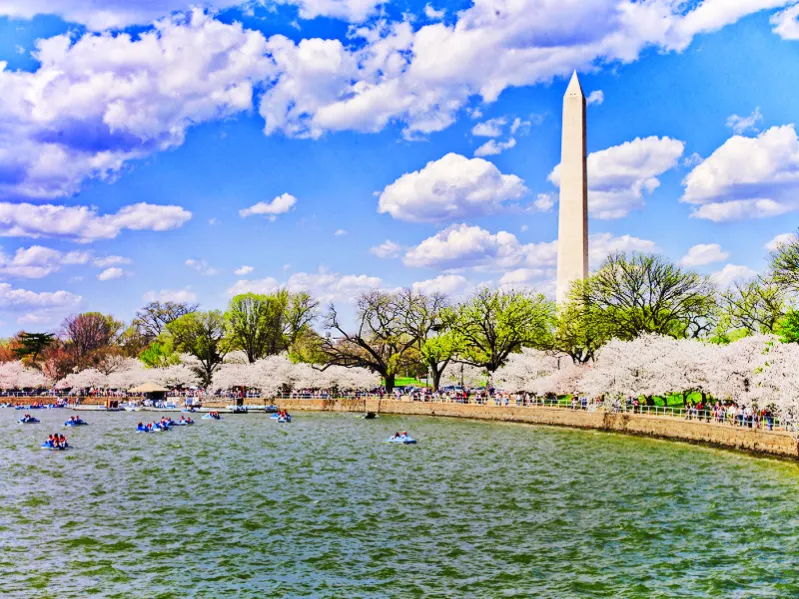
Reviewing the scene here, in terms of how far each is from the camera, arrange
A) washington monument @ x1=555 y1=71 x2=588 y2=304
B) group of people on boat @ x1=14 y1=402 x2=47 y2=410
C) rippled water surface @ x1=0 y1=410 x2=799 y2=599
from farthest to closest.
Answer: group of people on boat @ x1=14 y1=402 x2=47 y2=410 < washington monument @ x1=555 y1=71 x2=588 y2=304 < rippled water surface @ x1=0 y1=410 x2=799 y2=599

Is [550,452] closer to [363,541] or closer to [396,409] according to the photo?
[363,541]

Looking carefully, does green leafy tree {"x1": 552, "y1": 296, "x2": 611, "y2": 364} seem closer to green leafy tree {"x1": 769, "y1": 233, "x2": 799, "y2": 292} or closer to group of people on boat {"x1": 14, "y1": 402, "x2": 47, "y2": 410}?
green leafy tree {"x1": 769, "y1": 233, "x2": 799, "y2": 292}

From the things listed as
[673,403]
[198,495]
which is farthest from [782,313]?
[198,495]

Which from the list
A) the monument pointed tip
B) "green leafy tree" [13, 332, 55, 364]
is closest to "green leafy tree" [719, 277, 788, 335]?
the monument pointed tip

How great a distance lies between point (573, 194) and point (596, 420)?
27.3m

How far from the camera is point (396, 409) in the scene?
98.1 metres

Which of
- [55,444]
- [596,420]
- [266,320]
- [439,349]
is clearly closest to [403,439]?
[596,420]

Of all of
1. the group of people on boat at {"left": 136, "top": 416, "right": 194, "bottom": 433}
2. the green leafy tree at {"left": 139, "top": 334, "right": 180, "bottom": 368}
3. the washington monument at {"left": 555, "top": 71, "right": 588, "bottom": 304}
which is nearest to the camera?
A: the group of people on boat at {"left": 136, "top": 416, "right": 194, "bottom": 433}

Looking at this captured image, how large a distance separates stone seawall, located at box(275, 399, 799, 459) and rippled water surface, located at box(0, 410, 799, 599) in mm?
1669

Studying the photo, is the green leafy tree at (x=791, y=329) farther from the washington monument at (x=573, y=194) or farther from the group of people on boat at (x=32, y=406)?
the group of people on boat at (x=32, y=406)

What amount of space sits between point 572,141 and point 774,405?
41247 mm

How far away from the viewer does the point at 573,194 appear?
88500 mm

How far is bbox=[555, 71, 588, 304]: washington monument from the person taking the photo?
87375 millimetres

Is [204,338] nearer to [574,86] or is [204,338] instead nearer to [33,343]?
[33,343]
